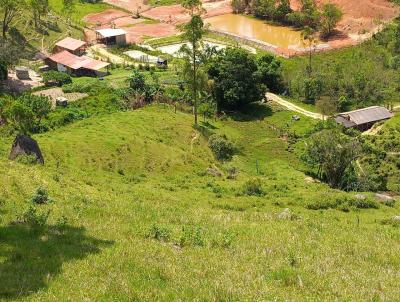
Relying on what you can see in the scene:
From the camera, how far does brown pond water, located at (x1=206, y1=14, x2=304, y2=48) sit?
359 ft

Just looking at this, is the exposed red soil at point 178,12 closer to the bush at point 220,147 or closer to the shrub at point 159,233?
the bush at point 220,147

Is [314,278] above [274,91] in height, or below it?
above

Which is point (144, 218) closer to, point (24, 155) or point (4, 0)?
point (24, 155)

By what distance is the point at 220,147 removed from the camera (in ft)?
173

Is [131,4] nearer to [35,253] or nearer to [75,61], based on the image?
[75,61]

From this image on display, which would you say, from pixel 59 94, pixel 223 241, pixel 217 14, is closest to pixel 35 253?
pixel 223 241

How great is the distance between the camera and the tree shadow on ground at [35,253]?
1225 cm

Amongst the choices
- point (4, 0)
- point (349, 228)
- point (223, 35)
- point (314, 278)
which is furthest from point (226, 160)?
point (223, 35)

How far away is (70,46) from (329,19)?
54155mm

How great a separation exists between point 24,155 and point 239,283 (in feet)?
81.6

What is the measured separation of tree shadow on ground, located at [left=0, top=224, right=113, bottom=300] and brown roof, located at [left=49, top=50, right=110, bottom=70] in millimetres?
64383

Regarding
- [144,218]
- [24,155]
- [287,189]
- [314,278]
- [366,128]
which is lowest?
[366,128]

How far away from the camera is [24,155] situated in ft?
112

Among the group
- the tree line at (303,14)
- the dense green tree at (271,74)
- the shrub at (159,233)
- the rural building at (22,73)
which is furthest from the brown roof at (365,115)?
the shrub at (159,233)
